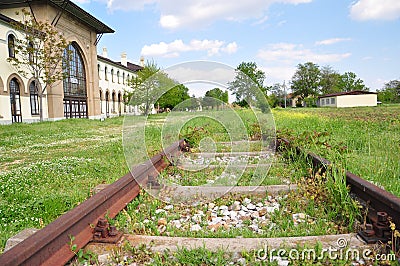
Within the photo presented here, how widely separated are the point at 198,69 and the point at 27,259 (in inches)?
103

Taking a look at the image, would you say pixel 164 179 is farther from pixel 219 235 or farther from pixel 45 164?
pixel 45 164

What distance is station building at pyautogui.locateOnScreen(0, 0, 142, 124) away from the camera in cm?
2341

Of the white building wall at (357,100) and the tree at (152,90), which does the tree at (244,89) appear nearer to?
the tree at (152,90)

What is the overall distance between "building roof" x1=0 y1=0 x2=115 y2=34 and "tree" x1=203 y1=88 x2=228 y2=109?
2836cm

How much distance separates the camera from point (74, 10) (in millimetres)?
31094

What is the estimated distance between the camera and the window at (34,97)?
87.4 feet

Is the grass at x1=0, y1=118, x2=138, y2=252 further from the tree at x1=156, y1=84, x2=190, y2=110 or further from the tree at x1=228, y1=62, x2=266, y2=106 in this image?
the tree at x1=228, y1=62, x2=266, y2=106

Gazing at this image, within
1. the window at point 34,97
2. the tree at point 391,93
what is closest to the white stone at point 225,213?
the window at point 34,97

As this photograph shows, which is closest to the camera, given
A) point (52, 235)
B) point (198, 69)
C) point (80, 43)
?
point (52, 235)

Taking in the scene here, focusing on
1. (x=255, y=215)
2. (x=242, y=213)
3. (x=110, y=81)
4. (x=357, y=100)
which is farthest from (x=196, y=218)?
(x=357, y=100)

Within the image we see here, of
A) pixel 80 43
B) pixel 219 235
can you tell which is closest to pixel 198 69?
pixel 219 235

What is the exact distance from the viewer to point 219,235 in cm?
262

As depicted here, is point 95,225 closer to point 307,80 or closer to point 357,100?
point 357,100

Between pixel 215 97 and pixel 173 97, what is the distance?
578 millimetres
